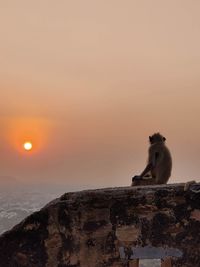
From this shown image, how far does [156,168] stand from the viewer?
12172mm

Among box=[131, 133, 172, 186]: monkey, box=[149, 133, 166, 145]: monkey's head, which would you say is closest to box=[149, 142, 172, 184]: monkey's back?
box=[131, 133, 172, 186]: monkey

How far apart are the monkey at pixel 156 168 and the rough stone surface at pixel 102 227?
292 centimetres

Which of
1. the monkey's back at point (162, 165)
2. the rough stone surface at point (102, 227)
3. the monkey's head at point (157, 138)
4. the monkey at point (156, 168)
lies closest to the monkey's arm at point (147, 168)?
the monkey at point (156, 168)

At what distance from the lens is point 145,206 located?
836cm

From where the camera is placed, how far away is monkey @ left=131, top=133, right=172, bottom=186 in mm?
11633

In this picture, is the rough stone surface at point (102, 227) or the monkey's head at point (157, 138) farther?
the monkey's head at point (157, 138)

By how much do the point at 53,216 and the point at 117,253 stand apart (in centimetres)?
141

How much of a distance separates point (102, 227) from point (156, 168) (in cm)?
409

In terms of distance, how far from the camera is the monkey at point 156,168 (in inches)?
458

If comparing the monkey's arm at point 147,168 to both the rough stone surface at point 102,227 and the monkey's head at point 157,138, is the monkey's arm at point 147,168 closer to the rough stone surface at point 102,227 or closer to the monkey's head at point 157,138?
the monkey's head at point 157,138

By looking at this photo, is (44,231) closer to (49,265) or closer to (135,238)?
(49,265)

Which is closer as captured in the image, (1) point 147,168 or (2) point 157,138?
(1) point 147,168

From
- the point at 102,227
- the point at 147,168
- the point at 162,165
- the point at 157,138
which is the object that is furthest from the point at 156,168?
the point at 102,227

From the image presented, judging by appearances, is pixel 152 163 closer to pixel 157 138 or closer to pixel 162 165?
pixel 162 165
